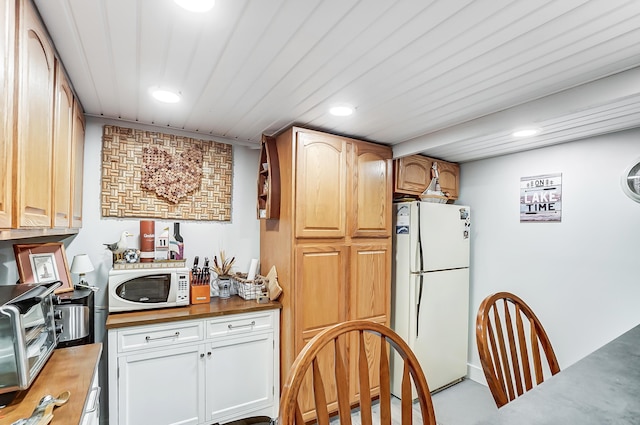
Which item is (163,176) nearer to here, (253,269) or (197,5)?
(253,269)

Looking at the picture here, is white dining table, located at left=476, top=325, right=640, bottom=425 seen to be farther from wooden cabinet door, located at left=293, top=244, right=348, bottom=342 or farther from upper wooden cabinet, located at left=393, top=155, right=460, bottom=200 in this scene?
upper wooden cabinet, located at left=393, top=155, right=460, bottom=200

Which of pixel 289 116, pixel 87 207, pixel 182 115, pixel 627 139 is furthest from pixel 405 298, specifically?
pixel 87 207

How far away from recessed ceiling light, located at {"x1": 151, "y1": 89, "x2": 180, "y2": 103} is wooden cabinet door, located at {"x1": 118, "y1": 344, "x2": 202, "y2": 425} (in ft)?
5.06

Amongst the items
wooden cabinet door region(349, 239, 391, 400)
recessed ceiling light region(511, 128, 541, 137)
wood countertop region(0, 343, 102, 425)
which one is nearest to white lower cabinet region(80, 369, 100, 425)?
wood countertop region(0, 343, 102, 425)

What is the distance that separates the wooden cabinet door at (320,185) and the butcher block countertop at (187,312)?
634 mm

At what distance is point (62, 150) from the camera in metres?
1.62

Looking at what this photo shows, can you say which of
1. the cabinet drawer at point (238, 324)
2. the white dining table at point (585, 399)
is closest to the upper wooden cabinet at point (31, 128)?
the cabinet drawer at point (238, 324)

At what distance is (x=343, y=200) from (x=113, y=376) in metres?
1.85

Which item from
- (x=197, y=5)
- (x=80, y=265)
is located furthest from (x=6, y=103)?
(x=80, y=265)

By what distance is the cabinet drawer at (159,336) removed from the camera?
196cm

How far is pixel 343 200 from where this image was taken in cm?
253

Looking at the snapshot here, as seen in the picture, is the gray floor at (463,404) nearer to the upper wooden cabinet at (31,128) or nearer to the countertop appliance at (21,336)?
the countertop appliance at (21,336)

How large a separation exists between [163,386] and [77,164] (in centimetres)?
150

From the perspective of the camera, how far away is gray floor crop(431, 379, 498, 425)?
2566 mm
